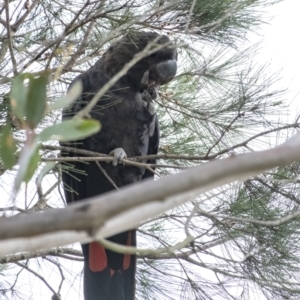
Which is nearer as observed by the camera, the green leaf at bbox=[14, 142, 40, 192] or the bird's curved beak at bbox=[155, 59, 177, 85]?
the green leaf at bbox=[14, 142, 40, 192]

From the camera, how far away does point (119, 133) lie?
2.16 metres

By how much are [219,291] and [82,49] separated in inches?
35.1

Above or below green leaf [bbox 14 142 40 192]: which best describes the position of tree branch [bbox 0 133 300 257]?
below

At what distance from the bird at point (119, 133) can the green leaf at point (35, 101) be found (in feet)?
5.07

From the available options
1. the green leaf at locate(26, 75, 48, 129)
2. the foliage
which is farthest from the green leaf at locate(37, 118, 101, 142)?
the foliage

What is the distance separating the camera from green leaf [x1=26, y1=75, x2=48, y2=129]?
0.56 meters

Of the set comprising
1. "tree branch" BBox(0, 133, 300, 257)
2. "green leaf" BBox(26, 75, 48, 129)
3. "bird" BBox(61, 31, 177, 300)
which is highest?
"bird" BBox(61, 31, 177, 300)

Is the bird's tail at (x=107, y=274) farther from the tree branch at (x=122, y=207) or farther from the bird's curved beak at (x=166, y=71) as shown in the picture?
the tree branch at (x=122, y=207)

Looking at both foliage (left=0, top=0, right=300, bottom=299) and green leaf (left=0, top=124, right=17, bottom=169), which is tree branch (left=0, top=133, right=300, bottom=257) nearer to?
green leaf (left=0, top=124, right=17, bottom=169)

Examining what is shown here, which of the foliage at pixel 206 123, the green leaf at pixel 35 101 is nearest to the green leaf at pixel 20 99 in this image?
the green leaf at pixel 35 101

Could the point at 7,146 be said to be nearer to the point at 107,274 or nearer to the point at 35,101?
the point at 35,101

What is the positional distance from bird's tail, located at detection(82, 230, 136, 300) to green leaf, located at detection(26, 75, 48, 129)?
1651 mm

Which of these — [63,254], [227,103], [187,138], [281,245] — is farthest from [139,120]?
[281,245]

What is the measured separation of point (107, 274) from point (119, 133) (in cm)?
52
